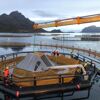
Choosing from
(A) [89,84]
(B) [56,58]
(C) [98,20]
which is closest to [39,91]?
(A) [89,84]

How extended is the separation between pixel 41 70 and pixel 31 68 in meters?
0.68

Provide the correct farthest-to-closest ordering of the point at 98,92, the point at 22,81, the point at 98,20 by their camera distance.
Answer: the point at 98,20 < the point at 98,92 < the point at 22,81

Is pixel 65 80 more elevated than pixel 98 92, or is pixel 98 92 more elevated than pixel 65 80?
pixel 65 80

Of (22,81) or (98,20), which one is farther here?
(98,20)

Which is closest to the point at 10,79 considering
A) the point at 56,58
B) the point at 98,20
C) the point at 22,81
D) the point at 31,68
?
the point at 22,81

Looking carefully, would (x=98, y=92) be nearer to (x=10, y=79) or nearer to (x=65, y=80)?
(x=65, y=80)

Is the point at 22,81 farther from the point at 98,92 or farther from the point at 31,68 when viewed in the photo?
the point at 98,92

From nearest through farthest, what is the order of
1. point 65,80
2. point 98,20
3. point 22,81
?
1. point 22,81
2. point 65,80
3. point 98,20

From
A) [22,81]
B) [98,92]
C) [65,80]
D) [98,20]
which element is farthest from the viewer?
[98,20]

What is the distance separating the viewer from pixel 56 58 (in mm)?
26922

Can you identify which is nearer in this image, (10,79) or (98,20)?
(10,79)

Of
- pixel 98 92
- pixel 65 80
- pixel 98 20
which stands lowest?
pixel 98 92

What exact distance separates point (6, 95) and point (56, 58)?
8316mm

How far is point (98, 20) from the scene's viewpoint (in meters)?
30.5
